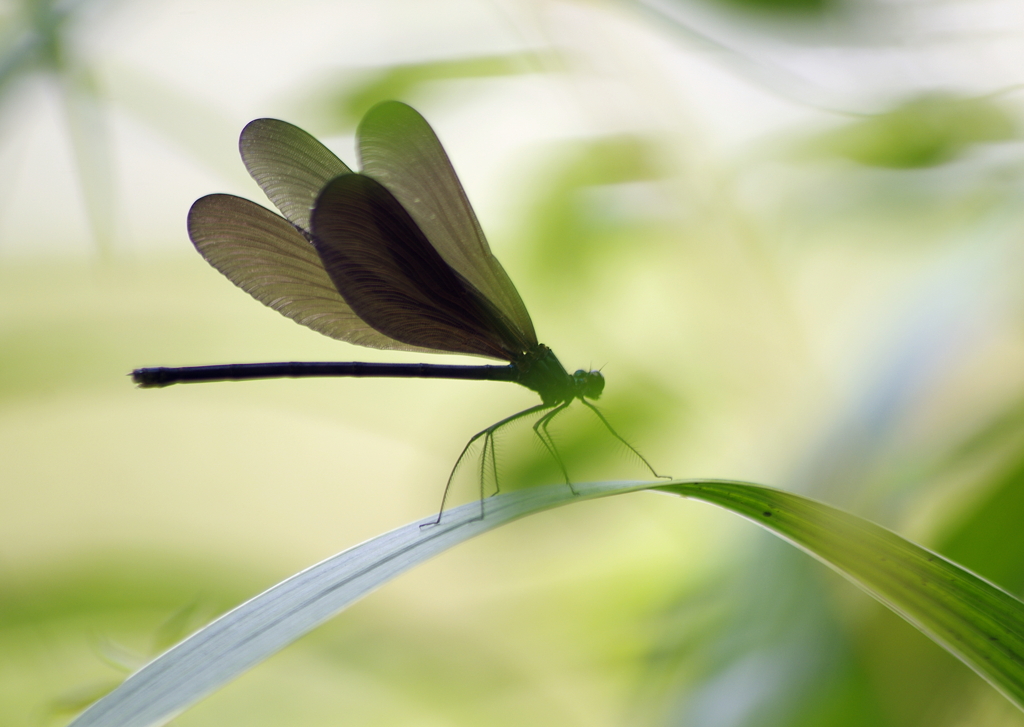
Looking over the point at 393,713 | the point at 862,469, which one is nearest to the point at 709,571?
the point at 862,469

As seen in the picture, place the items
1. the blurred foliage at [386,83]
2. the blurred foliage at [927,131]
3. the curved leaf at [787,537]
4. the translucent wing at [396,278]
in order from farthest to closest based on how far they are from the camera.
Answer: the blurred foliage at [386,83], the blurred foliage at [927,131], the translucent wing at [396,278], the curved leaf at [787,537]

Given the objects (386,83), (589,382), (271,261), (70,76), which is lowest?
(589,382)

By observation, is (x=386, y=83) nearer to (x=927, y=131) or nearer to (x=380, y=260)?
(x=380, y=260)

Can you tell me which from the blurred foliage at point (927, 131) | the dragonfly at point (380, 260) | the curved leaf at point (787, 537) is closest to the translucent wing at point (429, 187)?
the dragonfly at point (380, 260)

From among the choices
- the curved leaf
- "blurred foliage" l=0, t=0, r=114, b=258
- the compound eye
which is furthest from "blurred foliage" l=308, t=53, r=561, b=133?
the curved leaf

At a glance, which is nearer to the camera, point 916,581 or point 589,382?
point 916,581

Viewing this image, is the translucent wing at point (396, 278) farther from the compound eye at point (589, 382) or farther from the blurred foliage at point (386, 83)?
the blurred foliage at point (386, 83)

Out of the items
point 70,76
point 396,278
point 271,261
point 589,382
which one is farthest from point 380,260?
point 70,76
